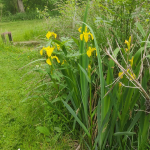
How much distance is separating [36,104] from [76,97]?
79 centimetres

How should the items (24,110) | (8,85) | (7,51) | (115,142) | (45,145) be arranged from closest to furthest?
(115,142)
(45,145)
(24,110)
(8,85)
(7,51)

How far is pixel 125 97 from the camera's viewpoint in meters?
1.28

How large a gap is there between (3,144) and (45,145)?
17.8 inches

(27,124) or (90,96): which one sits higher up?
(90,96)

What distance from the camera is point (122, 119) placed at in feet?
4.23

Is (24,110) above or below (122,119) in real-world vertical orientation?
below

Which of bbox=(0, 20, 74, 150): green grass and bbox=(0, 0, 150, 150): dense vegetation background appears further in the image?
bbox=(0, 20, 74, 150): green grass

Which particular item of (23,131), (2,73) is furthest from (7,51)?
(23,131)

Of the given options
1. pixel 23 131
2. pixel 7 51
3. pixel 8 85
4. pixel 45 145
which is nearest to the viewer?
pixel 45 145

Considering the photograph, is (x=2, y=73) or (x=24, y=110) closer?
(x=24, y=110)

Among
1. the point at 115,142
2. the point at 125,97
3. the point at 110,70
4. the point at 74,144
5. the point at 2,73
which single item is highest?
the point at 110,70

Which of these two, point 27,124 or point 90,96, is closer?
point 90,96

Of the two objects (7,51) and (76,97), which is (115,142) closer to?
(76,97)

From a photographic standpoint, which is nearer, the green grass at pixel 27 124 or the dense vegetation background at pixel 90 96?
the dense vegetation background at pixel 90 96
